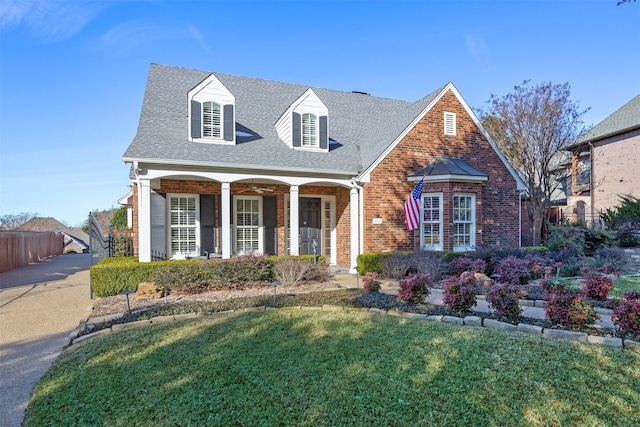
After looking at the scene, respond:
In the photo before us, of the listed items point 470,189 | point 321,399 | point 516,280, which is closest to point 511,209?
point 470,189

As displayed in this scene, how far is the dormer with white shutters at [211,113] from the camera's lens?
1124 cm

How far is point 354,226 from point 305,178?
8.00 ft

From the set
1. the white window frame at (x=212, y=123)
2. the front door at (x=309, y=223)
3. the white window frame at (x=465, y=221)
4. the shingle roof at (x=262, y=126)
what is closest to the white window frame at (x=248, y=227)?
the front door at (x=309, y=223)

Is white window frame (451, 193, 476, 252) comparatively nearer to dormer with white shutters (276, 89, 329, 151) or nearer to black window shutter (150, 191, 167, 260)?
dormer with white shutters (276, 89, 329, 151)

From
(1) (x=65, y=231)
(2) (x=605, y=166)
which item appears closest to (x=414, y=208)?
(2) (x=605, y=166)

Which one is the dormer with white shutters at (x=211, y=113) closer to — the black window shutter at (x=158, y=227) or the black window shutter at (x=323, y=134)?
the black window shutter at (x=158, y=227)

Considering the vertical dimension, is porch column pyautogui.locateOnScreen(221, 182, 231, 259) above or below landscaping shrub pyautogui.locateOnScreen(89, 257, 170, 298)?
above

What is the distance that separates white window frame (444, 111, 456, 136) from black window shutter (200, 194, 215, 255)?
354 inches

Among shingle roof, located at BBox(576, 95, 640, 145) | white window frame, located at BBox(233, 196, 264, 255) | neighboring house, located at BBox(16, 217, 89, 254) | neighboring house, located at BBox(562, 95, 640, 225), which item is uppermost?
shingle roof, located at BBox(576, 95, 640, 145)

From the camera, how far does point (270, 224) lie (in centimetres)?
1291

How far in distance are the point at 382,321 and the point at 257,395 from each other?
2608 mm

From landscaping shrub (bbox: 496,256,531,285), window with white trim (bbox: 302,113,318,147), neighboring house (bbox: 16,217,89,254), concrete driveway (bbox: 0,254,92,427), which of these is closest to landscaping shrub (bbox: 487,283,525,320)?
landscaping shrub (bbox: 496,256,531,285)

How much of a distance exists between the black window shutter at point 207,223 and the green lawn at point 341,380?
22.6 ft

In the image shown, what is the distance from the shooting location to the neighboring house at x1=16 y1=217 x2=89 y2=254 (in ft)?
107
